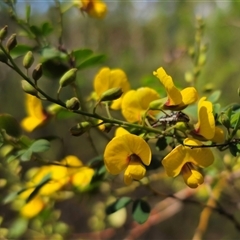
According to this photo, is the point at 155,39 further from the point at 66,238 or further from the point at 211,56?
the point at 66,238

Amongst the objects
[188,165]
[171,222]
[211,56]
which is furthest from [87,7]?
[171,222]

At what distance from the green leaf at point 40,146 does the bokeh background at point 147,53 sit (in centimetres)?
54

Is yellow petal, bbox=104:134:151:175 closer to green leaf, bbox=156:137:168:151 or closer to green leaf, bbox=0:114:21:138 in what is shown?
green leaf, bbox=156:137:168:151

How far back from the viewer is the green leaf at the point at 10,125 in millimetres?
613

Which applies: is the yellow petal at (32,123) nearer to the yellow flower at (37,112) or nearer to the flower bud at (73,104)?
the yellow flower at (37,112)

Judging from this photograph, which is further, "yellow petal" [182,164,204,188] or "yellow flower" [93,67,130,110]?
"yellow flower" [93,67,130,110]

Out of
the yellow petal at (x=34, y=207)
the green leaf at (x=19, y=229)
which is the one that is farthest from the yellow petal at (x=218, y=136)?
the green leaf at (x=19, y=229)

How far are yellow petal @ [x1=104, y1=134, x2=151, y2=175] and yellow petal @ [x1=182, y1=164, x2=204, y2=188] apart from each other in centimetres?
4

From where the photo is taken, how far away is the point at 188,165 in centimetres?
52

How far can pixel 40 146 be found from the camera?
59 cm

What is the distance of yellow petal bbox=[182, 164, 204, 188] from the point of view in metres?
0.50

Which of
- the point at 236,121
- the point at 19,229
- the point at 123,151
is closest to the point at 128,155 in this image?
the point at 123,151

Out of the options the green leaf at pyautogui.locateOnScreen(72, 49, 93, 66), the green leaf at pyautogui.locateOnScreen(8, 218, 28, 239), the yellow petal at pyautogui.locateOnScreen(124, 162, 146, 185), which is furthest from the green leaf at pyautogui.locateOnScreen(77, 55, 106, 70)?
the green leaf at pyautogui.locateOnScreen(8, 218, 28, 239)

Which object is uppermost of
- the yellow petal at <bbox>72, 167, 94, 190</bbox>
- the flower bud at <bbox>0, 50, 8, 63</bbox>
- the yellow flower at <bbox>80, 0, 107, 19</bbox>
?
the flower bud at <bbox>0, 50, 8, 63</bbox>
